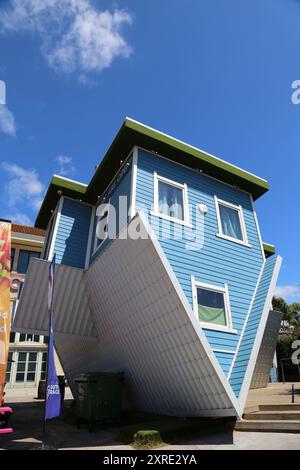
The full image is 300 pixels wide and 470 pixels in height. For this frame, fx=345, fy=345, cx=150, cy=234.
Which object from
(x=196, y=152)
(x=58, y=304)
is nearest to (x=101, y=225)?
(x=58, y=304)

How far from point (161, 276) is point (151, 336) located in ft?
6.25

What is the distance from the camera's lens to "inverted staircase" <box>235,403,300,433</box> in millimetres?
7639

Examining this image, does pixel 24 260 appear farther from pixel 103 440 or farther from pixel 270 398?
pixel 270 398

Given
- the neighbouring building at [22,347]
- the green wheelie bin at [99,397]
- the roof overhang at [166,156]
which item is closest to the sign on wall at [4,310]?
the green wheelie bin at [99,397]

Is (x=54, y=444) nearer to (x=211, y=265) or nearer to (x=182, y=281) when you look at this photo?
(x=182, y=281)

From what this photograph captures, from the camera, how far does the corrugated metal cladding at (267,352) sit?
16125mm

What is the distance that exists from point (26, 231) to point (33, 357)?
1027 centimetres

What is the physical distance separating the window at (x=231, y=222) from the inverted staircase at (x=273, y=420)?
4971mm

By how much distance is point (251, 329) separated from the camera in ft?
31.1

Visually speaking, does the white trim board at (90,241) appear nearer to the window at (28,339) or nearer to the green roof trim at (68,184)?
the green roof trim at (68,184)

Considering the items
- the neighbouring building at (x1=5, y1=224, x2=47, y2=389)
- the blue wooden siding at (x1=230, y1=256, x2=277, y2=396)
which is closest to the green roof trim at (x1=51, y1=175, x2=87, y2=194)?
the blue wooden siding at (x1=230, y1=256, x2=277, y2=396)
